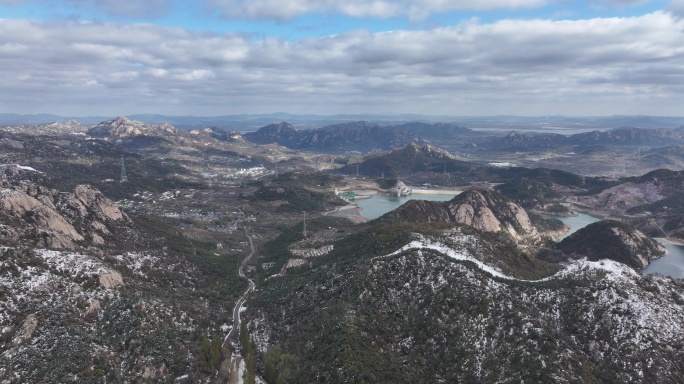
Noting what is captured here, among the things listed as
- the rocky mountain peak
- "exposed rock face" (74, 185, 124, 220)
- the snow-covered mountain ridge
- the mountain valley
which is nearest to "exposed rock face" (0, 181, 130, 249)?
"exposed rock face" (74, 185, 124, 220)

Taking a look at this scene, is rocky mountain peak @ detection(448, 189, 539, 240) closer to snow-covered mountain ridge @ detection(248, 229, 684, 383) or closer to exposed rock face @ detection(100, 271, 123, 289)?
snow-covered mountain ridge @ detection(248, 229, 684, 383)

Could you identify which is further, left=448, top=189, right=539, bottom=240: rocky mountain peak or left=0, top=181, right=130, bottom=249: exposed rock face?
left=448, top=189, right=539, bottom=240: rocky mountain peak

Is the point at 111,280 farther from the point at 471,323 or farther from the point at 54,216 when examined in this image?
the point at 471,323

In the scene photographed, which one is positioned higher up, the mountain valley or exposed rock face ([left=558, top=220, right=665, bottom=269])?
the mountain valley

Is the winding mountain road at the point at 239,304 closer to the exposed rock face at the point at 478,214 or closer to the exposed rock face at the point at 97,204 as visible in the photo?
the exposed rock face at the point at 97,204

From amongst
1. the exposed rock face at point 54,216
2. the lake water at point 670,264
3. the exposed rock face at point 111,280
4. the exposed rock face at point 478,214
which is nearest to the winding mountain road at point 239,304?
the exposed rock face at point 111,280

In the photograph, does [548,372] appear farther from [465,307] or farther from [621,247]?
[621,247]

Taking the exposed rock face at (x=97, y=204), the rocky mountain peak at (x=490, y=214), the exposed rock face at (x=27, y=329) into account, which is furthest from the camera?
the rocky mountain peak at (x=490, y=214)
